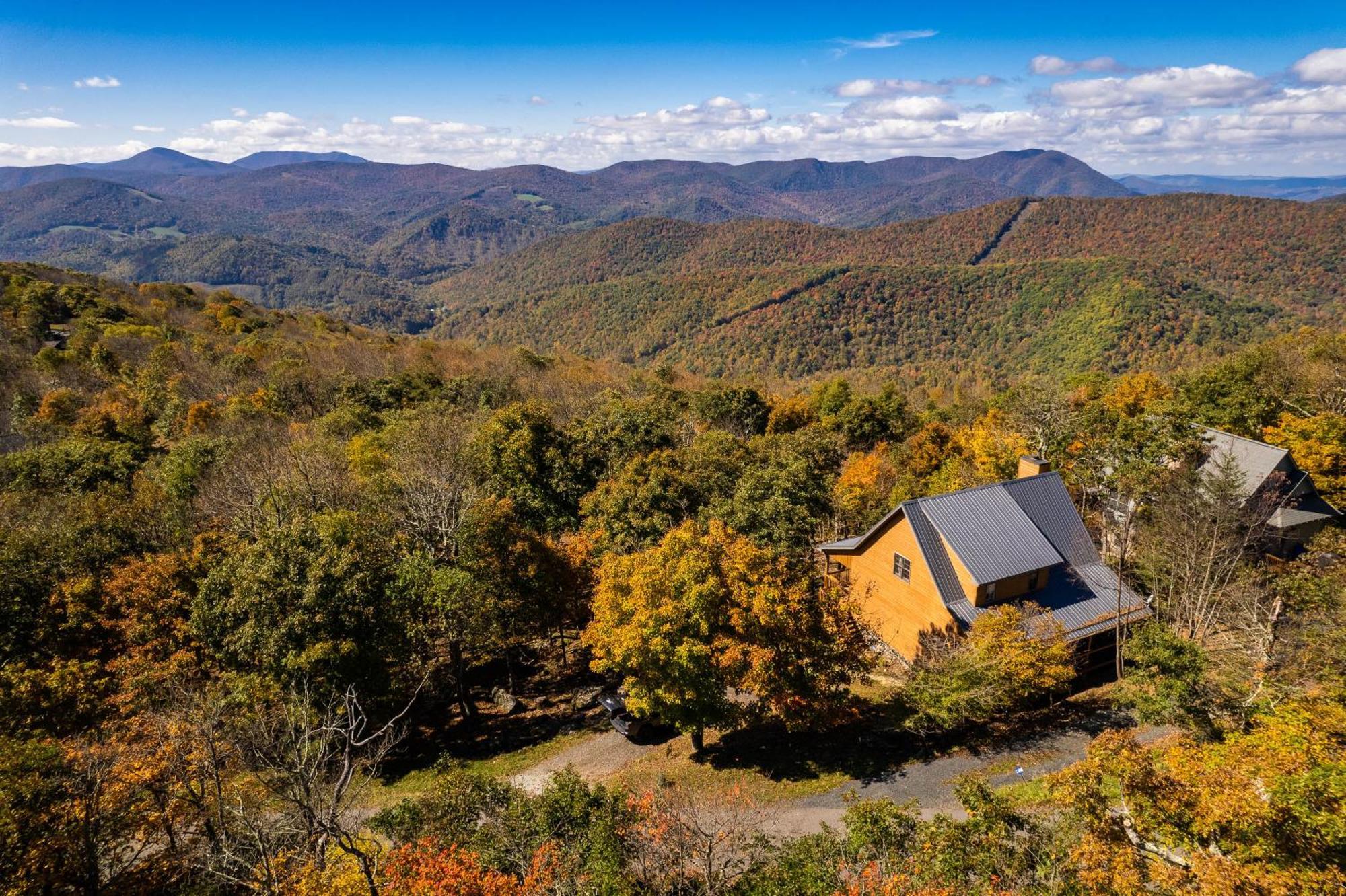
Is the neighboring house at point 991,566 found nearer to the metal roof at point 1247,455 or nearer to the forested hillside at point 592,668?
the forested hillside at point 592,668

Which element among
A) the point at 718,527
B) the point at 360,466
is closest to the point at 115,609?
the point at 360,466

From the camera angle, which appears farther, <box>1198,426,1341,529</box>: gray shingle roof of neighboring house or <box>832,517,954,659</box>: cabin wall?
<box>1198,426,1341,529</box>: gray shingle roof of neighboring house

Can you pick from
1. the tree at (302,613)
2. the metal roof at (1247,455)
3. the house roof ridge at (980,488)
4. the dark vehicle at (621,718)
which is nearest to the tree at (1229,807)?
the house roof ridge at (980,488)

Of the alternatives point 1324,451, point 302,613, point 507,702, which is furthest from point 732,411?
point 302,613

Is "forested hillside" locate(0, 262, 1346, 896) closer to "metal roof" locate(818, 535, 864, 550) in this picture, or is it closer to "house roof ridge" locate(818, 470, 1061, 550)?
"metal roof" locate(818, 535, 864, 550)

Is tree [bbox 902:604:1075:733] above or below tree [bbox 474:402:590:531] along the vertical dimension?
below

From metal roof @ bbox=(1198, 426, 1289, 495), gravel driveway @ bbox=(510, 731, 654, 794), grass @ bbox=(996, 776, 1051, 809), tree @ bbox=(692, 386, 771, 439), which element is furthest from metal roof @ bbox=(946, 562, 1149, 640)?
tree @ bbox=(692, 386, 771, 439)

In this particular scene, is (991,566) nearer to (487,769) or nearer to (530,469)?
(487,769)
